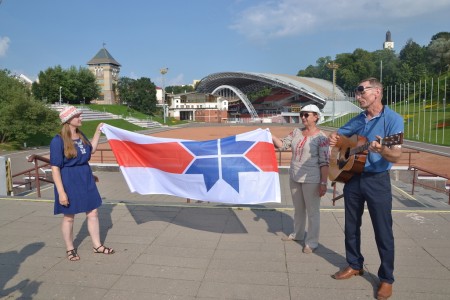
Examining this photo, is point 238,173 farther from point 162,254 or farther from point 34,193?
point 34,193

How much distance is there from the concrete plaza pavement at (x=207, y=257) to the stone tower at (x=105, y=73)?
8876 cm

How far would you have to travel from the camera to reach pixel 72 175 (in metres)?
4.19

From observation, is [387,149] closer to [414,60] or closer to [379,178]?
[379,178]

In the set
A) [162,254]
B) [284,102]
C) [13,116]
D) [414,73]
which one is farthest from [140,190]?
[284,102]

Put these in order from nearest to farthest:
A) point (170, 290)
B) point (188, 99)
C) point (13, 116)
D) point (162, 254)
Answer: point (170, 290) → point (162, 254) → point (13, 116) → point (188, 99)

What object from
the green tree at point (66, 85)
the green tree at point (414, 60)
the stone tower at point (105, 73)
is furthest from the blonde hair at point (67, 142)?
the stone tower at point (105, 73)

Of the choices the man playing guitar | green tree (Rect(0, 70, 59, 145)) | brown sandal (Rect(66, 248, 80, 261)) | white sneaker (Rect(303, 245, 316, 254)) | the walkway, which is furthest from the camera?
green tree (Rect(0, 70, 59, 145))

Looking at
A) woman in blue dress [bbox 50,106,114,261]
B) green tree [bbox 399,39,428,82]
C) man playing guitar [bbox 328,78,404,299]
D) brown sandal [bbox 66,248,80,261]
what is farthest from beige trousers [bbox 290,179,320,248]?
green tree [bbox 399,39,428,82]

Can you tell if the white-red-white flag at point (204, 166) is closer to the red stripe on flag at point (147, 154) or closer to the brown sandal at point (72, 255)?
the red stripe on flag at point (147, 154)

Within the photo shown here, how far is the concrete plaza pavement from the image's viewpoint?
3502mm

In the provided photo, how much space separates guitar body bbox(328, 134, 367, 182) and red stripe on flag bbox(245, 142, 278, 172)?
1.11 meters

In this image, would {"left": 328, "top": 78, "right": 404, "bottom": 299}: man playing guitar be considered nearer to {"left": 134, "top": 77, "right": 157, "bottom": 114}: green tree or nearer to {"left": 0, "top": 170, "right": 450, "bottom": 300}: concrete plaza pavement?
{"left": 0, "top": 170, "right": 450, "bottom": 300}: concrete plaza pavement

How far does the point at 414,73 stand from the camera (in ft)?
269

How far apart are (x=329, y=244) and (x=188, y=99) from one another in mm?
97592
